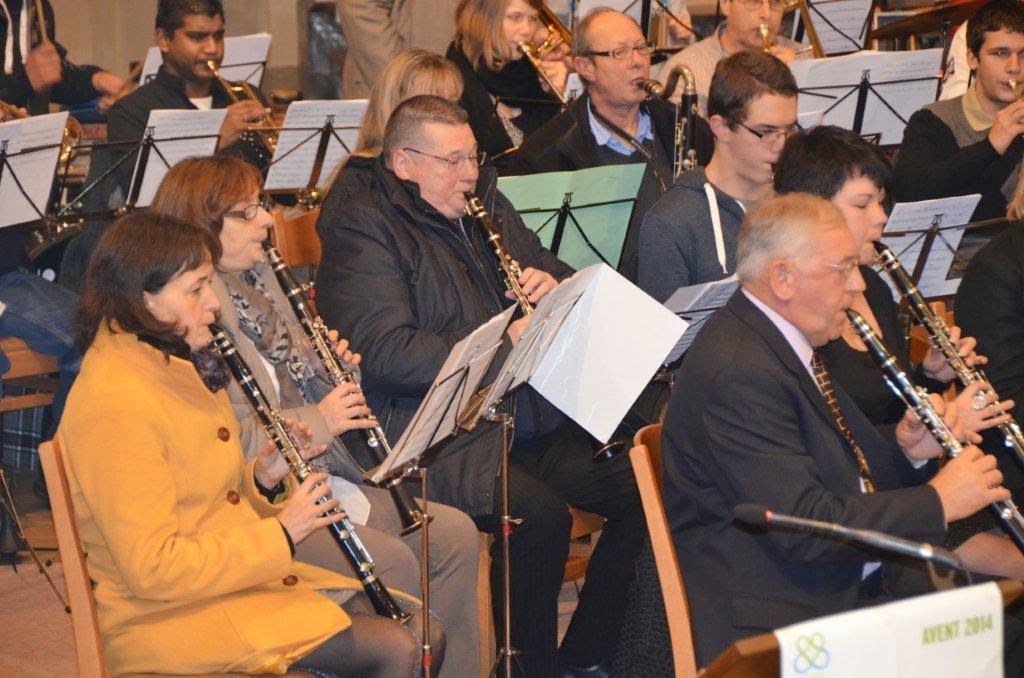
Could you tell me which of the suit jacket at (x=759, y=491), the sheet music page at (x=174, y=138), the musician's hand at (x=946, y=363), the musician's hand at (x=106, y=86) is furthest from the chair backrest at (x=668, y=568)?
the musician's hand at (x=106, y=86)

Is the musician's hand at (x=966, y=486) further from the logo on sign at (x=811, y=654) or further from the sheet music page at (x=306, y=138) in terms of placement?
the sheet music page at (x=306, y=138)

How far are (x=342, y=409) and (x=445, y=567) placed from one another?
0.47 m

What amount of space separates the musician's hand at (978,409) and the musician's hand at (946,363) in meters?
0.34

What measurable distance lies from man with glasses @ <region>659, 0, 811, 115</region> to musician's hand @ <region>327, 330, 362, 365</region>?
2942 millimetres

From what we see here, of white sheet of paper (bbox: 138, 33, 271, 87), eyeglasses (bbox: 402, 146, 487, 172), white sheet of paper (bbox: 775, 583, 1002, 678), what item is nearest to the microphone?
white sheet of paper (bbox: 775, 583, 1002, 678)

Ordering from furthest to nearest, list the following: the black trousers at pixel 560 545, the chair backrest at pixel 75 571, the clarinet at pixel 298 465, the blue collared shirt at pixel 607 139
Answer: the blue collared shirt at pixel 607 139, the black trousers at pixel 560 545, the clarinet at pixel 298 465, the chair backrest at pixel 75 571

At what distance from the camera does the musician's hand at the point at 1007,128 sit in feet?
17.2

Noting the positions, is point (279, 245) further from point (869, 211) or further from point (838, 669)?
point (838, 669)

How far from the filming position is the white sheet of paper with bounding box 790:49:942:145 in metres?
5.43

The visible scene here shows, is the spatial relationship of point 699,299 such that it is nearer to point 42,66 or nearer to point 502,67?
point 502,67

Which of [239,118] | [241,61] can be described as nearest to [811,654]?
[239,118]

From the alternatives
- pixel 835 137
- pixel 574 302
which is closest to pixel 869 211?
pixel 835 137

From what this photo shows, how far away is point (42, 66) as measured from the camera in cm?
603

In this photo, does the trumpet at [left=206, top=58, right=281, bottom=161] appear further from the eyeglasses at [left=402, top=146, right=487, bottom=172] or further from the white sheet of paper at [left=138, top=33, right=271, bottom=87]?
the eyeglasses at [left=402, top=146, right=487, bottom=172]
